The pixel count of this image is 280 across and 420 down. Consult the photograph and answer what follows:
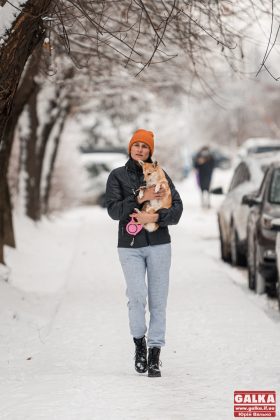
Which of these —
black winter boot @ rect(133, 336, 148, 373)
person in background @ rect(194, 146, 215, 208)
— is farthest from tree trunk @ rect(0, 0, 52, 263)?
person in background @ rect(194, 146, 215, 208)

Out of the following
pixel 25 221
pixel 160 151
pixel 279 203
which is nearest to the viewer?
pixel 279 203

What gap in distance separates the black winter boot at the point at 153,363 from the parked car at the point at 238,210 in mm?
6445

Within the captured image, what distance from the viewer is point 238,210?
14039 millimetres

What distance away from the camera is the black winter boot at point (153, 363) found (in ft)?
23.0

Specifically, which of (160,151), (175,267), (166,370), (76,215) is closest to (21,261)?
(175,267)

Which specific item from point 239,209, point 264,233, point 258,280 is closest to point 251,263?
point 258,280

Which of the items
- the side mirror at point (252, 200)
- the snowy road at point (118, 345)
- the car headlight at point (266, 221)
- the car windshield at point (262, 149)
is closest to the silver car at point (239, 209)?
the snowy road at point (118, 345)

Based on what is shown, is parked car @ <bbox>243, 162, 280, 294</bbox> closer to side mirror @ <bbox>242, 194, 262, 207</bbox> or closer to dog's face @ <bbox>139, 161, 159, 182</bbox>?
side mirror @ <bbox>242, 194, 262, 207</bbox>

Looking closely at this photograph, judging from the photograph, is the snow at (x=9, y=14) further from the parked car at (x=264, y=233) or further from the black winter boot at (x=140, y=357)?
the parked car at (x=264, y=233)

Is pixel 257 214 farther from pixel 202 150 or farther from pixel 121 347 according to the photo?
pixel 202 150

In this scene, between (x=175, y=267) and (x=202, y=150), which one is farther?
(x=202, y=150)

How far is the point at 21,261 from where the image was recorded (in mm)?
16031

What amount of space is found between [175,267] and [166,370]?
6.88m

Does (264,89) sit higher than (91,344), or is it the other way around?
(264,89)
